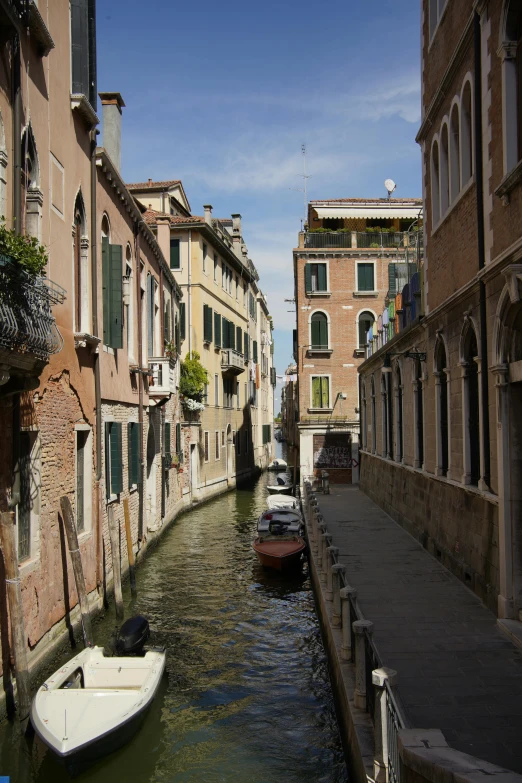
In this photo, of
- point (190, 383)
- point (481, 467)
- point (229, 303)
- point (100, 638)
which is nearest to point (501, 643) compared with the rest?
point (481, 467)

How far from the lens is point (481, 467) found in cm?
930

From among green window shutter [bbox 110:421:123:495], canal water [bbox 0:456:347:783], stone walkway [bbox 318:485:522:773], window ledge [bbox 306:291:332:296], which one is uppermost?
window ledge [bbox 306:291:332:296]

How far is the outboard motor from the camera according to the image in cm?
874

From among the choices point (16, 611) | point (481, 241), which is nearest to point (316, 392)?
point (481, 241)

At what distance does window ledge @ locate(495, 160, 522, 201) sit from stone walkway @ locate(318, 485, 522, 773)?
4857 millimetres

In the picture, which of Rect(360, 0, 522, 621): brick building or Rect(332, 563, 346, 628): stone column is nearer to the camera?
Rect(360, 0, 522, 621): brick building

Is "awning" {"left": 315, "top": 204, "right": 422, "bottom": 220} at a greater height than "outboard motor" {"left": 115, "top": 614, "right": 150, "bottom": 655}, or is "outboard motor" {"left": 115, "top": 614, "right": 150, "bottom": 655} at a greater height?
"awning" {"left": 315, "top": 204, "right": 422, "bottom": 220}

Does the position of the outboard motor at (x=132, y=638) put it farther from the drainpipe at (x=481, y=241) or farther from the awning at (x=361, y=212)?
the awning at (x=361, y=212)

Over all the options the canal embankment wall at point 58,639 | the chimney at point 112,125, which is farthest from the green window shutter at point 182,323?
the canal embankment wall at point 58,639

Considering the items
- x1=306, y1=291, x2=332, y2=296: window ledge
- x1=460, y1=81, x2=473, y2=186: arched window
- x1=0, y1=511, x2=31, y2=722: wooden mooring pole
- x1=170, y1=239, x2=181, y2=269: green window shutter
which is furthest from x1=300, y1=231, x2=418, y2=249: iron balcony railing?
x1=0, y1=511, x2=31, y2=722: wooden mooring pole

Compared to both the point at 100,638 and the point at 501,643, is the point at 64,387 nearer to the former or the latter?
the point at 100,638

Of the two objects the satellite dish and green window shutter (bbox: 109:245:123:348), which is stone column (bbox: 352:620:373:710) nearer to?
green window shutter (bbox: 109:245:123:348)

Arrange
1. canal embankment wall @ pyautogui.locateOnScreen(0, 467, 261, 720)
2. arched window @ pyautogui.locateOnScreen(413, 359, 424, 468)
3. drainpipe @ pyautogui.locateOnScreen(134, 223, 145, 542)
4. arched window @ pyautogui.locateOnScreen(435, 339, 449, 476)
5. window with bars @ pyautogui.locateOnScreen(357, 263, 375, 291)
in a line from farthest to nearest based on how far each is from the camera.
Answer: window with bars @ pyautogui.locateOnScreen(357, 263, 375, 291), drainpipe @ pyautogui.locateOnScreen(134, 223, 145, 542), arched window @ pyautogui.locateOnScreen(413, 359, 424, 468), arched window @ pyautogui.locateOnScreen(435, 339, 449, 476), canal embankment wall @ pyautogui.locateOnScreen(0, 467, 261, 720)

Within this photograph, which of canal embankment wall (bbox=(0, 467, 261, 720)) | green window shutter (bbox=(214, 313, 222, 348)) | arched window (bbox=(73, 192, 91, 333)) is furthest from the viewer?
green window shutter (bbox=(214, 313, 222, 348))
